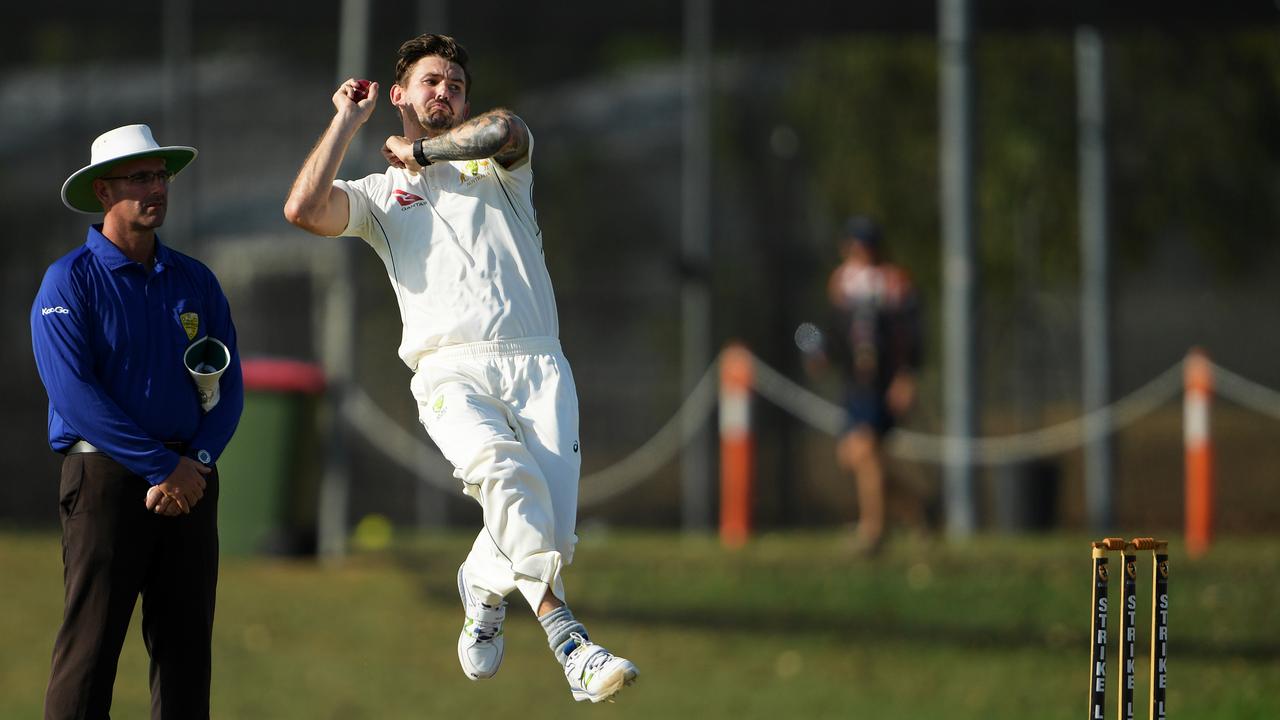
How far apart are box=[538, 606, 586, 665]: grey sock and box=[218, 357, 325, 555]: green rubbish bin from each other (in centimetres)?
772

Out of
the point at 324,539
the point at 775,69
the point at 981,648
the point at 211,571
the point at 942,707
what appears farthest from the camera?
the point at 775,69

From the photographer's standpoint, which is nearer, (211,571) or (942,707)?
(211,571)

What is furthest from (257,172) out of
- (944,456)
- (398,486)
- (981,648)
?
(981,648)

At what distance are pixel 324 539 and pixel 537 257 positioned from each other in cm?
822

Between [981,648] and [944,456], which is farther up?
[944,456]

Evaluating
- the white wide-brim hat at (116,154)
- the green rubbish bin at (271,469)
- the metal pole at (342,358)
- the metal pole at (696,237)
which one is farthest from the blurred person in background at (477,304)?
the metal pole at (696,237)

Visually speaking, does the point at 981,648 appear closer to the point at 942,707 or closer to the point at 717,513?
the point at 942,707

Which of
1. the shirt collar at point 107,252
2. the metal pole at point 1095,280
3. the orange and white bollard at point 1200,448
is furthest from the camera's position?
the metal pole at point 1095,280

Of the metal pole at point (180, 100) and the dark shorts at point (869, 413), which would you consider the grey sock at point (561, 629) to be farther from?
the metal pole at point (180, 100)

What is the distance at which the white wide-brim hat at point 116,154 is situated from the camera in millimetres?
5793

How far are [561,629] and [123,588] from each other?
1.39 meters

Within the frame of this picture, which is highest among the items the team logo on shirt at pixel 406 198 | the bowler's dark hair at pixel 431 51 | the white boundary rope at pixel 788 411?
the bowler's dark hair at pixel 431 51

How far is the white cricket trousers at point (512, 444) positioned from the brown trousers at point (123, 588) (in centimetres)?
80

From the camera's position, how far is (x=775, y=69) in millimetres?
16469
